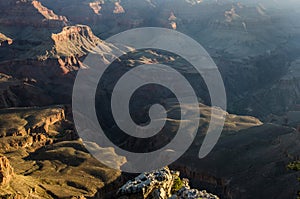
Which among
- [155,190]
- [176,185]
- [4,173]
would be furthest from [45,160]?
[155,190]

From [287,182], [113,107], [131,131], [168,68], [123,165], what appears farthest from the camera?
[168,68]

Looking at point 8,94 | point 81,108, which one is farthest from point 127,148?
point 8,94

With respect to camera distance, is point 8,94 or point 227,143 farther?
point 8,94

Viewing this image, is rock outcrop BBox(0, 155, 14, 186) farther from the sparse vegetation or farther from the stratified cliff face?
the sparse vegetation

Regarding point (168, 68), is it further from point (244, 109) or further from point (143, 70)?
point (244, 109)

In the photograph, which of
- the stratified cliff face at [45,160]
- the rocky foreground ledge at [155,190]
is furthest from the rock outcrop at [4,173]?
the rocky foreground ledge at [155,190]

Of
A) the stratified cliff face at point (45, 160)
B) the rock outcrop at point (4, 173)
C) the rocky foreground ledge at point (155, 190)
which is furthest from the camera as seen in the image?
the stratified cliff face at point (45, 160)

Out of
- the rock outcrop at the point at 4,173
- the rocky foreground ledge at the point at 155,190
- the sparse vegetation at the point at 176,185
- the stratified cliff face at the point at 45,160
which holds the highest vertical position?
the rocky foreground ledge at the point at 155,190

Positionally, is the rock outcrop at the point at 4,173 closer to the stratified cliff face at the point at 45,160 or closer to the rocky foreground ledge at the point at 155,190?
the stratified cliff face at the point at 45,160

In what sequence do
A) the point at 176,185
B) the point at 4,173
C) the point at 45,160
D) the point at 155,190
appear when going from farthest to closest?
the point at 45,160
the point at 4,173
the point at 176,185
the point at 155,190

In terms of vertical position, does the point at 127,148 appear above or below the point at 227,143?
below

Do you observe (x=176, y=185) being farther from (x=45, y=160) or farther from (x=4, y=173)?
(x=45, y=160)
